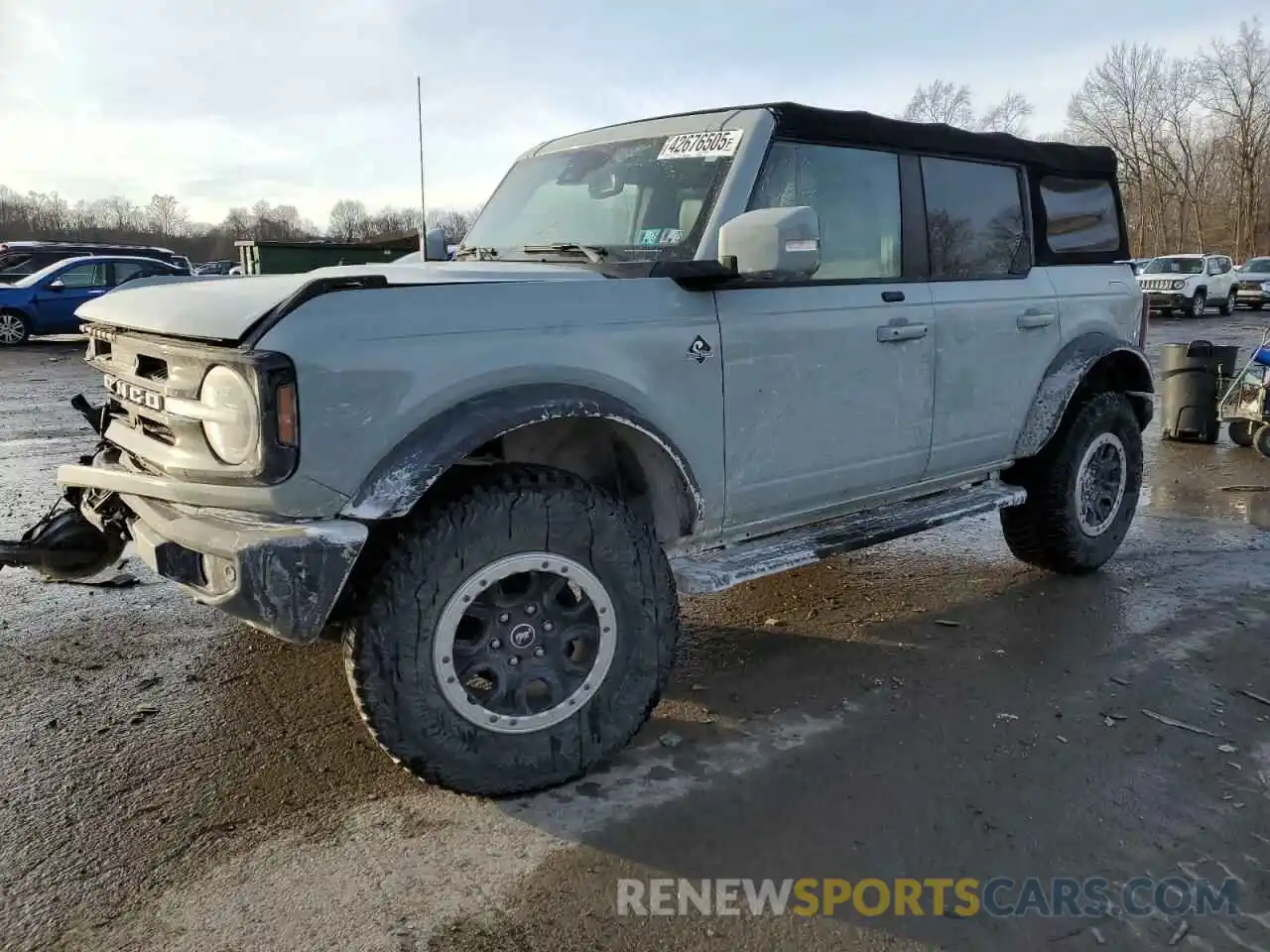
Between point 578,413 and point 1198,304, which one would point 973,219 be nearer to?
point 578,413

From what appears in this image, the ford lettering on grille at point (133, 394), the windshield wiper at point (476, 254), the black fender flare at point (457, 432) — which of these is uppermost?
the windshield wiper at point (476, 254)

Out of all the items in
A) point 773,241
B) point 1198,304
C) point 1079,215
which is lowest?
point 773,241

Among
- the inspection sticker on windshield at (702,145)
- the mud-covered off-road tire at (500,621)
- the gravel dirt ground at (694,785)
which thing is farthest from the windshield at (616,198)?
the gravel dirt ground at (694,785)

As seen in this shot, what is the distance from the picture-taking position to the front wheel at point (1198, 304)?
26531 mm

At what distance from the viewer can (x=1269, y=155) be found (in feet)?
159

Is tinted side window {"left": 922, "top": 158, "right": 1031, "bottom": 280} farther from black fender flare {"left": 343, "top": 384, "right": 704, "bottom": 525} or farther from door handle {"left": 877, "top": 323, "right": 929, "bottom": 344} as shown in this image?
black fender flare {"left": 343, "top": 384, "right": 704, "bottom": 525}

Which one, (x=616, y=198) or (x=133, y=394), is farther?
(x=616, y=198)

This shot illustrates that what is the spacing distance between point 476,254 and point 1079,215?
3.05 meters

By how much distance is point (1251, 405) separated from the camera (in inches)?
331

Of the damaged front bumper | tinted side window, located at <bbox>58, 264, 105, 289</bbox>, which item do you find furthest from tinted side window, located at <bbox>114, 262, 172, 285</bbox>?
the damaged front bumper

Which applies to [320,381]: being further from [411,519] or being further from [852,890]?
[852,890]

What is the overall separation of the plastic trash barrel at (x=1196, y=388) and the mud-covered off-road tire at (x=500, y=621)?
7.61 m

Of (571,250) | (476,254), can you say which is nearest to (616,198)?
(571,250)

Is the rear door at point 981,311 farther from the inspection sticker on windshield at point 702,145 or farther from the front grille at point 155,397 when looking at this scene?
the front grille at point 155,397
